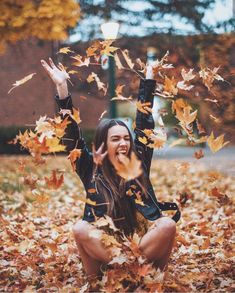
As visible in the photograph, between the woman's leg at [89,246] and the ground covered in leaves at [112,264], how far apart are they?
0.09 m

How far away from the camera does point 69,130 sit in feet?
9.53

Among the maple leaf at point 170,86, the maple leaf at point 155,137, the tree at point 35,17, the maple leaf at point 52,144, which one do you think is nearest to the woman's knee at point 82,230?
the maple leaf at point 52,144

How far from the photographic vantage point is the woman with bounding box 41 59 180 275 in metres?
2.73

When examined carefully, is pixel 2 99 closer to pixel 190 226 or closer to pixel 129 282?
pixel 190 226

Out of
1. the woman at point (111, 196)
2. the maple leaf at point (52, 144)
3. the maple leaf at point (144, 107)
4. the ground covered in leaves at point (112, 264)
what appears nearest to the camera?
the maple leaf at point (52, 144)

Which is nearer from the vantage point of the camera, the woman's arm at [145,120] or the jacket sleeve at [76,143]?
the jacket sleeve at [76,143]

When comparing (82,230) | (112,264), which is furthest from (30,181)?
(112,264)

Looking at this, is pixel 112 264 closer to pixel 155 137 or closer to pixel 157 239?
pixel 157 239

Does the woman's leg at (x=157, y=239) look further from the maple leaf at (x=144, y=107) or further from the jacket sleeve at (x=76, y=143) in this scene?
the maple leaf at (x=144, y=107)

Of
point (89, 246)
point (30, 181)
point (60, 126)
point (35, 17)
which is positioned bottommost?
point (89, 246)

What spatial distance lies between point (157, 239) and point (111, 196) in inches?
15.5

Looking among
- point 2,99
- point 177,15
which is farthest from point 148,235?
point 2,99

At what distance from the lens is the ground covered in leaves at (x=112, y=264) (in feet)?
9.34

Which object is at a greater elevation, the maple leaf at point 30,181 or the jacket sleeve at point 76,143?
the jacket sleeve at point 76,143
